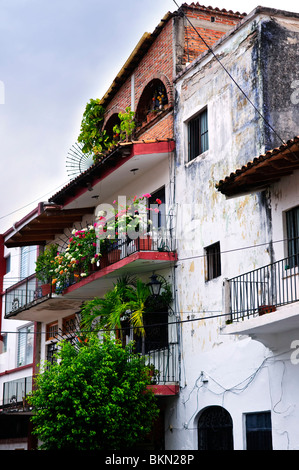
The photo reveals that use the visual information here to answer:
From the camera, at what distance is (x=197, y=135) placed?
750 inches

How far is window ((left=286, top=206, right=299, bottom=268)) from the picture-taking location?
1448 centimetres

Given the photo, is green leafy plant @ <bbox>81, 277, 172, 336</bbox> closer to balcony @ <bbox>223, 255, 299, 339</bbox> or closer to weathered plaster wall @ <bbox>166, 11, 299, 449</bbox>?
weathered plaster wall @ <bbox>166, 11, 299, 449</bbox>

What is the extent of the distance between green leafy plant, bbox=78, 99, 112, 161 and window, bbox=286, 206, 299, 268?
34.8 feet

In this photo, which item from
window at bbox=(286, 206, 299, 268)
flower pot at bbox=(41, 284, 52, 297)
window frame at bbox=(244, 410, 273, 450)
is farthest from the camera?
flower pot at bbox=(41, 284, 52, 297)

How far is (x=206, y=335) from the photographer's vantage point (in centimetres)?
1722

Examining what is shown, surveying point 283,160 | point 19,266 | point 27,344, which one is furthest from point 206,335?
point 19,266

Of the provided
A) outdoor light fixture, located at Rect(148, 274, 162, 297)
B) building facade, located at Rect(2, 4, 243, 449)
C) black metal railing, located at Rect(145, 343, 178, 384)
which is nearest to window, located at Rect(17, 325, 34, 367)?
building facade, located at Rect(2, 4, 243, 449)

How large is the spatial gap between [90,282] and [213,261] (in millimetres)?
4451

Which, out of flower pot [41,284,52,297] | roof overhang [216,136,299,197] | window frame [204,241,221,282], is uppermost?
roof overhang [216,136,299,197]

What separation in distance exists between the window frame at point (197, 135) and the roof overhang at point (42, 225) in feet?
20.5

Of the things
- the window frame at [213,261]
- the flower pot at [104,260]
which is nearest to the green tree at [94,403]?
the window frame at [213,261]

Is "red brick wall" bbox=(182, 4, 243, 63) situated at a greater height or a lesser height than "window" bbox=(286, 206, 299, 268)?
greater

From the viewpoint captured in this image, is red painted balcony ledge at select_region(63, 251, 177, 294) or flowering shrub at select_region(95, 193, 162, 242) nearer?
red painted balcony ledge at select_region(63, 251, 177, 294)
